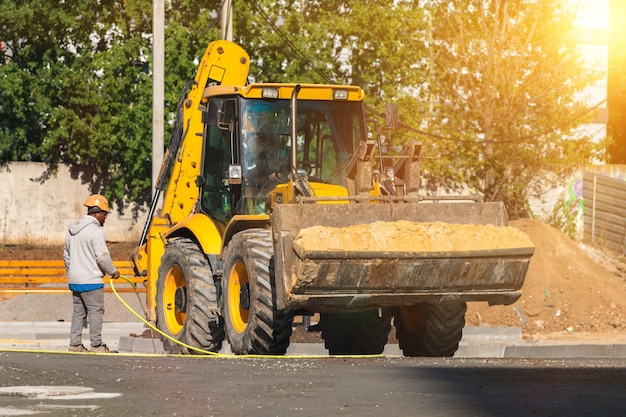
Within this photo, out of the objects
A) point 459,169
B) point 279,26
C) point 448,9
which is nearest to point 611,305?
point 459,169

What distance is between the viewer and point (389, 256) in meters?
12.9

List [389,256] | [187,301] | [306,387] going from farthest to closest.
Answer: [187,301], [389,256], [306,387]

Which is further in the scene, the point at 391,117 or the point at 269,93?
the point at 269,93

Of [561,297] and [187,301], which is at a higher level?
[187,301]

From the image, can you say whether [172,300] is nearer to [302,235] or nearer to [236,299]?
[236,299]

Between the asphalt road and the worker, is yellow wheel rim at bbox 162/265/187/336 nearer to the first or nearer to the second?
the worker

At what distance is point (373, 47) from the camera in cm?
3481

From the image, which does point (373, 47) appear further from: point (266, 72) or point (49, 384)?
point (49, 384)

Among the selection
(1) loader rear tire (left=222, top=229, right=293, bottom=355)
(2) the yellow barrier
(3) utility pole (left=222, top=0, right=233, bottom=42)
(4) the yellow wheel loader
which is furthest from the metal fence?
(1) loader rear tire (left=222, top=229, right=293, bottom=355)

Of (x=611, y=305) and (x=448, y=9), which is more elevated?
(x=448, y=9)

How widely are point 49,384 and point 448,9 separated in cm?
2437

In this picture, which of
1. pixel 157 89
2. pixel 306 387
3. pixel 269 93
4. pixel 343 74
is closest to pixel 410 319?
pixel 269 93

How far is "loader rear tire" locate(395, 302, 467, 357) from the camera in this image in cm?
1464

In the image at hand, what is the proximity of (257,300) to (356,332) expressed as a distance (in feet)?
8.74
